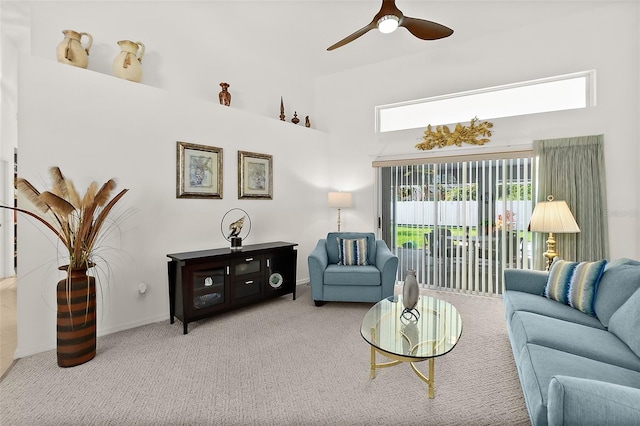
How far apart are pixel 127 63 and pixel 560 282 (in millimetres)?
4408

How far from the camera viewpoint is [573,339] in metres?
1.79

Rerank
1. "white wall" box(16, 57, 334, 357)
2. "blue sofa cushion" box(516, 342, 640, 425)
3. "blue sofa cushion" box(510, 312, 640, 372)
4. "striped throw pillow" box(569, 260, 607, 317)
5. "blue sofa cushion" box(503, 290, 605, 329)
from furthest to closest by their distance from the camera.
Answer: "white wall" box(16, 57, 334, 357) < "striped throw pillow" box(569, 260, 607, 317) < "blue sofa cushion" box(503, 290, 605, 329) < "blue sofa cushion" box(510, 312, 640, 372) < "blue sofa cushion" box(516, 342, 640, 425)

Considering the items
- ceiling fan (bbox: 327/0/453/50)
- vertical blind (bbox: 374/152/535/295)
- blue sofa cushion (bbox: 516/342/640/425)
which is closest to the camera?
blue sofa cushion (bbox: 516/342/640/425)

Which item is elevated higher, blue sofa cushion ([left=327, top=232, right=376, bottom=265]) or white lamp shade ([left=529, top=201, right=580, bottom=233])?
white lamp shade ([left=529, top=201, right=580, bottom=233])

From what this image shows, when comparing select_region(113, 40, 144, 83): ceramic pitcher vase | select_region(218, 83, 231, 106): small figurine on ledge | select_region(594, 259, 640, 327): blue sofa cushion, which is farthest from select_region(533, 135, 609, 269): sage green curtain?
select_region(113, 40, 144, 83): ceramic pitcher vase

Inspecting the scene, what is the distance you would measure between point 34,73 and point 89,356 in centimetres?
234

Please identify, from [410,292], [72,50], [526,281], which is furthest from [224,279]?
[526,281]

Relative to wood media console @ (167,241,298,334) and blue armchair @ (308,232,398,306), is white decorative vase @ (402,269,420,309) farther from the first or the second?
wood media console @ (167,241,298,334)

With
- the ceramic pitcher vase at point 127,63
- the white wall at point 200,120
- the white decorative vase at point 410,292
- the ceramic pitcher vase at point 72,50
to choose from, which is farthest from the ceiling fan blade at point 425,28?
the ceramic pitcher vase at point 72,50

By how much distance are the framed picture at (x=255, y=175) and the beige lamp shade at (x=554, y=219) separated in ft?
10.7

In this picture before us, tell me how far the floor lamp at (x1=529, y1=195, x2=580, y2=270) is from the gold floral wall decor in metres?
1.15

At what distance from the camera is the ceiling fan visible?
2.45 m

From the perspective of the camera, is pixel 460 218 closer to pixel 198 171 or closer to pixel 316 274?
pixel 316 274

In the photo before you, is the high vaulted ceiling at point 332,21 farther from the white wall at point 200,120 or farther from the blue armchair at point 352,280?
the blue armchair at point 352,280
